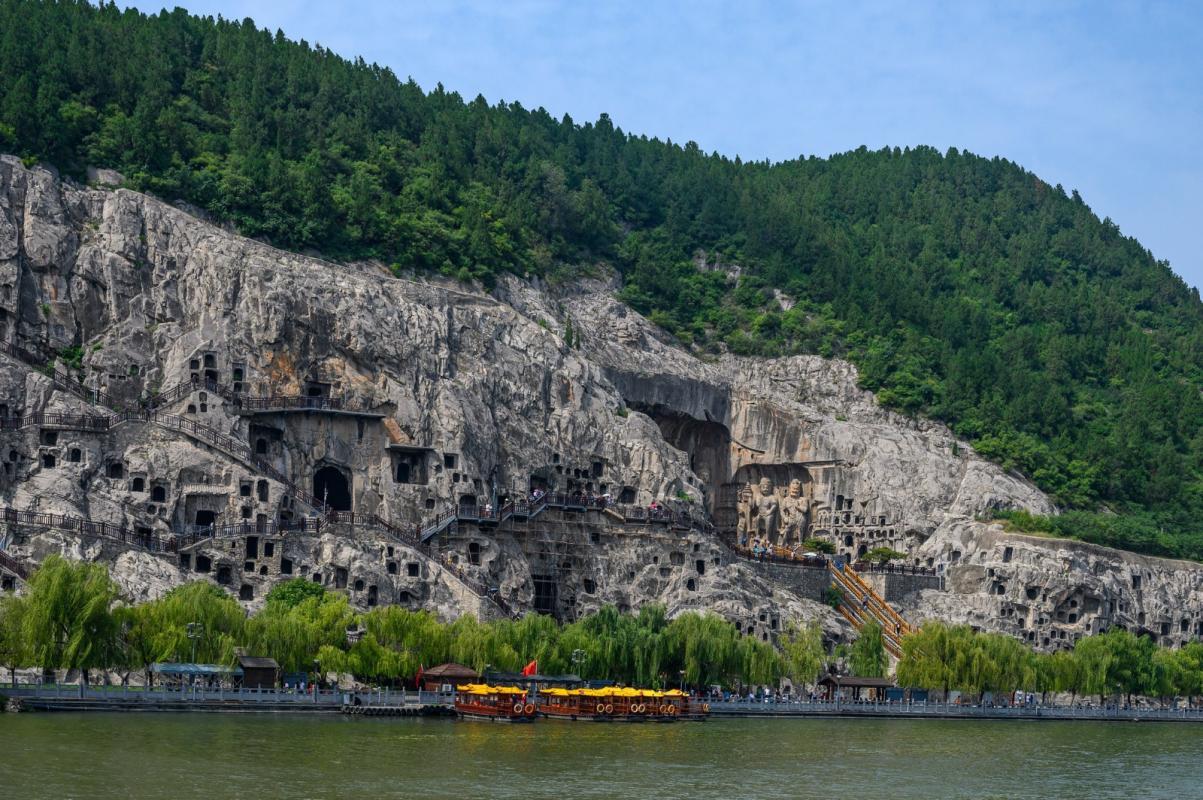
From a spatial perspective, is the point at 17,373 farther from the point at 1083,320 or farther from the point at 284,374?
the point at 1083,320

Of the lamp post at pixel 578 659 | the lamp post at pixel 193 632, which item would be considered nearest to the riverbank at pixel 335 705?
the lamp post at pixel 193 632

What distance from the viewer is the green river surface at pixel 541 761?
2509 inches

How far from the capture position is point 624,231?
6777 inches

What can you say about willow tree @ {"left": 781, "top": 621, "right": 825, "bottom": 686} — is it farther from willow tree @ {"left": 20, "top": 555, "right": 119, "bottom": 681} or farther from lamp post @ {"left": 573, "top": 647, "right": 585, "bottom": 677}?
willow tree @ {"left": 20, "top": 555, "right": 119, "bottom": 681}

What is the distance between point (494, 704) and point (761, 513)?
54329 mm

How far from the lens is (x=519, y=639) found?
99.8m

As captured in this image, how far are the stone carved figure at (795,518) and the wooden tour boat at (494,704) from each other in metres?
52.2

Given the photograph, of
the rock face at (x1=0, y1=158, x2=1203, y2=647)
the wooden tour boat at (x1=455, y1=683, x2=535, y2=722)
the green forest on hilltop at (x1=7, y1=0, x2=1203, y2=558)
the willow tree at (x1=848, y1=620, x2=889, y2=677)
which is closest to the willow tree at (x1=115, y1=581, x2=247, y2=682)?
the rock face at (x1=0, y1=158, x2=1203, y2=647)

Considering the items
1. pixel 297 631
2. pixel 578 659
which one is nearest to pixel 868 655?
pixel 578 659

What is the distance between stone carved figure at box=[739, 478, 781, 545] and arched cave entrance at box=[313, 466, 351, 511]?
3756 cm

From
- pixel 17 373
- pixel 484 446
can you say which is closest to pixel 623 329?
pixel 484 446

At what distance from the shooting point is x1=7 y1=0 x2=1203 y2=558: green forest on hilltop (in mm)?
131125

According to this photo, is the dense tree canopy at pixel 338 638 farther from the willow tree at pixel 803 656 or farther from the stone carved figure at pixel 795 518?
the stone carved figure at pixel 795 518

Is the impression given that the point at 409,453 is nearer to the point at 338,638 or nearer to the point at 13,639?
the point at 338,638
